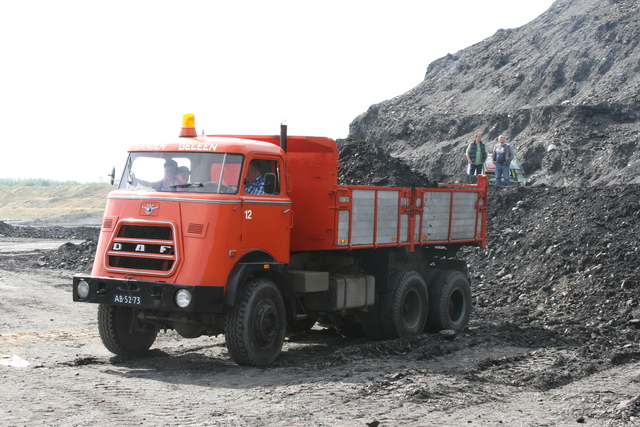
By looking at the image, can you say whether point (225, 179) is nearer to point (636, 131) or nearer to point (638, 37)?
point (636, 131)

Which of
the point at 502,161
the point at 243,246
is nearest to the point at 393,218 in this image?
the point at 243,246

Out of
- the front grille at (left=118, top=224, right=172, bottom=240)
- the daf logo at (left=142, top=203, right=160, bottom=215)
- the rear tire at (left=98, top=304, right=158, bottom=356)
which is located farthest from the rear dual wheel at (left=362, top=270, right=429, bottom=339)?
the daf logo at (left=142, top=203, right=160, bottom=215)

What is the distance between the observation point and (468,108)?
40.9 metres

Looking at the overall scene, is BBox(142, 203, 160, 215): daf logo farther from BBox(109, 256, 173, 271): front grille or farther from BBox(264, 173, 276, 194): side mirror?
BBox(264, 173, 276, 194): side mirror

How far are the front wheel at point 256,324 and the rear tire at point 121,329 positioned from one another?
1.41m

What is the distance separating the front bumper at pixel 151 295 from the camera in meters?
9.08

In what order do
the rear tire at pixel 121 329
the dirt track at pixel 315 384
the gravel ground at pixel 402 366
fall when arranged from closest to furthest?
the dirt track at pixel 315 384 → the gravel ground at pixel 402 366 → the rear tire at pixel 121 329

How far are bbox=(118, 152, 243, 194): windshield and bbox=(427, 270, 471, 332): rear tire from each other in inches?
202

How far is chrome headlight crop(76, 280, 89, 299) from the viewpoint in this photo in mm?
9641

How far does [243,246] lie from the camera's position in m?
9.62

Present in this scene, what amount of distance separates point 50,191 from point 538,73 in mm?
41718

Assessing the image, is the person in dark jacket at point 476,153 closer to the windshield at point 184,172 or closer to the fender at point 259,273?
the fender at point 259,273

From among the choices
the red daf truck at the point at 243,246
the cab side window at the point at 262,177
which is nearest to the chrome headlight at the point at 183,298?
the red daf truck at the point at 243,246

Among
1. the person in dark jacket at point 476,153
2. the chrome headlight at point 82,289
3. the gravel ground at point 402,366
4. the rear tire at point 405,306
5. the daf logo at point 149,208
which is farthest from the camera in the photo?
the person in dark jacket at point 476,153
